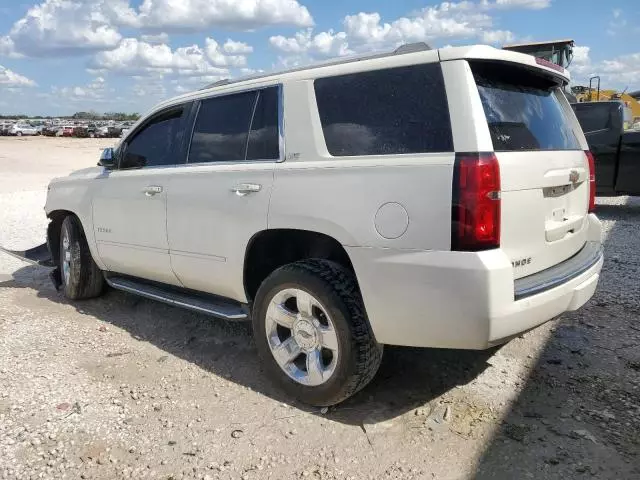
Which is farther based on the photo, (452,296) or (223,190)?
(223,190)

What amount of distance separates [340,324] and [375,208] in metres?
0.68

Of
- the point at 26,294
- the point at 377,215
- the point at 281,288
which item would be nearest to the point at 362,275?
the point at 377,215

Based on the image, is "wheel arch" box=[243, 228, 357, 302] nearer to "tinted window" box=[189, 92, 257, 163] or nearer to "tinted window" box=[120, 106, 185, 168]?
"tinted window" box=[189, 92, 257, 163]

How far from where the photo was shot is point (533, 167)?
3047 millimetres

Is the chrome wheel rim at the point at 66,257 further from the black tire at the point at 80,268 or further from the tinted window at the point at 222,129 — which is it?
the tinted window at the point at 222,129

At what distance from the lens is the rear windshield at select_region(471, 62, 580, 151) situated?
301 centimetres

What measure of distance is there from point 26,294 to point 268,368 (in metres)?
3.58

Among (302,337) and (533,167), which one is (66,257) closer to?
(302,337)

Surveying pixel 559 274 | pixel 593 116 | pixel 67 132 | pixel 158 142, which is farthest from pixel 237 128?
pixel 67 132

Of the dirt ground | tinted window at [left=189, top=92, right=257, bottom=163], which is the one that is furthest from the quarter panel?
the dirt ground

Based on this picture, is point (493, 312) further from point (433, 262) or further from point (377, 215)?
point (377, 215)

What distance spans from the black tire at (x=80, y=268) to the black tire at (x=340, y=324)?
2816 millimetres

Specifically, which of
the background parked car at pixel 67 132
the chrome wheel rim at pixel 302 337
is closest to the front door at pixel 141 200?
the chrome wheel rim at pixel 302 337

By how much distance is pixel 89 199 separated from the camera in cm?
523
